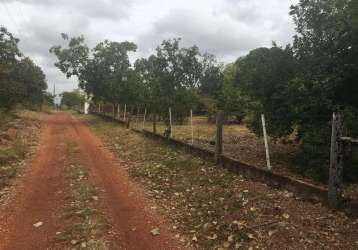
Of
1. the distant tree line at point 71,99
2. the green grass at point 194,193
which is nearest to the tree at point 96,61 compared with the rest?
the green grass at point 194,193

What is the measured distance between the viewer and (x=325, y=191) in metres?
7.11

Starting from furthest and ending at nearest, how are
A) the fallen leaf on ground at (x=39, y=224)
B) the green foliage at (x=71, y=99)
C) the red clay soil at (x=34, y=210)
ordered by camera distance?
the green foliage at (x=71, y=99) < the fallen leaf on ground at (x=39, y=224) < the red clay soil at (x=34, y=210)

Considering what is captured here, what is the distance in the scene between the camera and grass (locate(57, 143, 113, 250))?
20.6 feet

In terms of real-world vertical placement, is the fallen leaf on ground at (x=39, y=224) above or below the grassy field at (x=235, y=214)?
below

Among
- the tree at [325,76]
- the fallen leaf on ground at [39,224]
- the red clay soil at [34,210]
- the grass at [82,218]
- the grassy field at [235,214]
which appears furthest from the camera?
the tree at [325,76]

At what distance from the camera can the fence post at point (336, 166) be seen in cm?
689

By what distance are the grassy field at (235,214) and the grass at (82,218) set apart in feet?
3.95

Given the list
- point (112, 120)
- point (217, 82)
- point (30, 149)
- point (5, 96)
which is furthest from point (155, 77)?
point (217, 82)

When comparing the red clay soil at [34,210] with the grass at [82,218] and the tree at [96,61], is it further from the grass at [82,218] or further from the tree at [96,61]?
the tree at [96,61]

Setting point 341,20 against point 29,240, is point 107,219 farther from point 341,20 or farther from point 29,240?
point 341,20

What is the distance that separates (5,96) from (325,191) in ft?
90.3

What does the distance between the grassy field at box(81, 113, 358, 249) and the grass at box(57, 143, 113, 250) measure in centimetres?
120

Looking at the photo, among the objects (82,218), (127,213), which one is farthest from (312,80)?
(82,218)

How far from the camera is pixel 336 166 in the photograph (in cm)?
697
